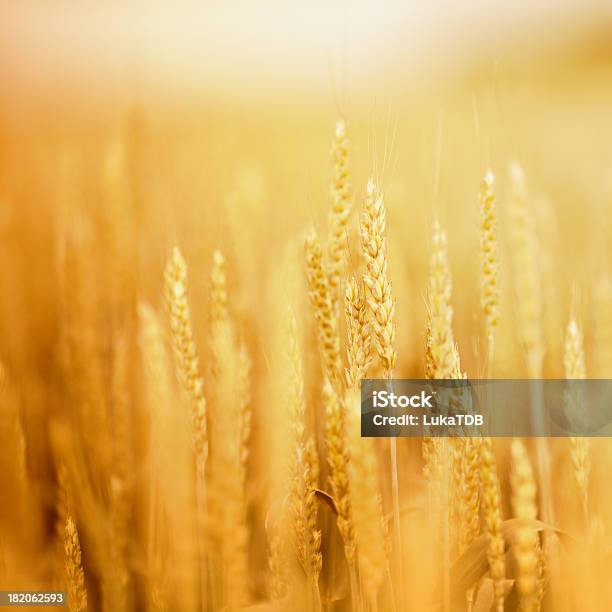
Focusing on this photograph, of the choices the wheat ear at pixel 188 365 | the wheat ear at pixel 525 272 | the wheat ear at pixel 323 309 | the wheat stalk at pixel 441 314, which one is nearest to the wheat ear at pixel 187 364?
the wheat ear at pixel 188 365

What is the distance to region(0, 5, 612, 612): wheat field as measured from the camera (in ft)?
2.51

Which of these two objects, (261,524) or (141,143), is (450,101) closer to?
(141,143)

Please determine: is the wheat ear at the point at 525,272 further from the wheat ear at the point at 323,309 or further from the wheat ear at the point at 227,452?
the wheat ear at the point at 227,452

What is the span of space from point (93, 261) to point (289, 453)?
0.48 m

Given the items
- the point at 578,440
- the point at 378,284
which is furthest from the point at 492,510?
the point at 378,284

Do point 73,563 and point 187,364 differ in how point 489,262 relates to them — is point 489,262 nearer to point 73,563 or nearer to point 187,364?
point 187,364
